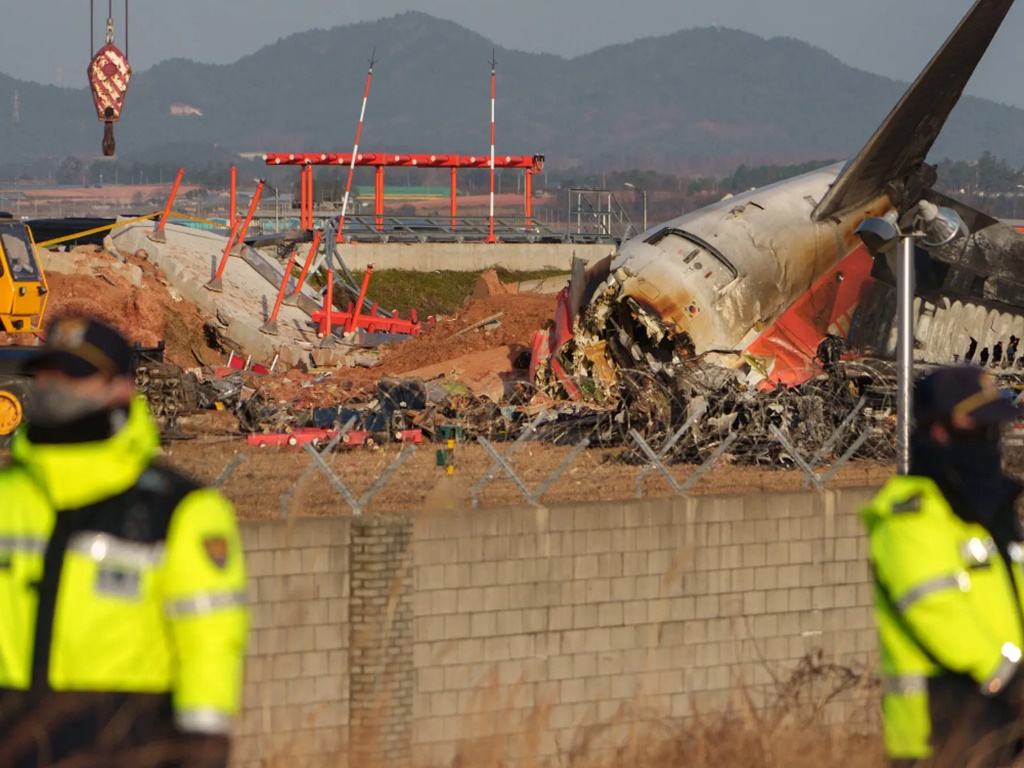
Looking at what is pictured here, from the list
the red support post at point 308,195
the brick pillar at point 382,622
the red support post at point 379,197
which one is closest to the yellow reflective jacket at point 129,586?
the brick pillar at point 382,622

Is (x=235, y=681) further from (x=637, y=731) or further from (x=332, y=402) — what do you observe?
(x=332, y=402)

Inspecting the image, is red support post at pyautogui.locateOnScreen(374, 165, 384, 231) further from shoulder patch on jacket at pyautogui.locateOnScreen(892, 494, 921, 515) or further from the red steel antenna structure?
shoulder patch on jacket at pyautogui.locateOnScreen(892, 494, 921, 515)

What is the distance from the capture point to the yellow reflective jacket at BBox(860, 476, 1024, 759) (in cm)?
493

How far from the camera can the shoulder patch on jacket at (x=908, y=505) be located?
16.3 ft

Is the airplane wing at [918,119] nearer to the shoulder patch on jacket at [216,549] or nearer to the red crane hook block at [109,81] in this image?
the red crane hook block at [109,81]

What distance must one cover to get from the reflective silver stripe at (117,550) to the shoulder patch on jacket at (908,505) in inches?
90.4

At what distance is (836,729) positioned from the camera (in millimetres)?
6859

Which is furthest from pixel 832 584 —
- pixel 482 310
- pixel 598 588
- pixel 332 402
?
pixel 482 310

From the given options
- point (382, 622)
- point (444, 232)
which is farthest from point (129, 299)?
point (444, 232)

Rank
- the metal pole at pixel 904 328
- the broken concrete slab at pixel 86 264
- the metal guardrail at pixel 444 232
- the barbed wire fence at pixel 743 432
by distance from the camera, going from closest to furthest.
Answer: the metal pole at pixel 904 328 < the barbed wire fence at pixel 743 432 < the broken concrete slab at pixel 86 264 < the metal guardrail at pixel 444 232

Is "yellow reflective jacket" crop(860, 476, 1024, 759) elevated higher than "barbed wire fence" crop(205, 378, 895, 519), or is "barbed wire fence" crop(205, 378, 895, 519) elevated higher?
"yellow reflective jacket" crop(860, 476, 1024, 759)

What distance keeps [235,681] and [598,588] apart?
10.8 metres

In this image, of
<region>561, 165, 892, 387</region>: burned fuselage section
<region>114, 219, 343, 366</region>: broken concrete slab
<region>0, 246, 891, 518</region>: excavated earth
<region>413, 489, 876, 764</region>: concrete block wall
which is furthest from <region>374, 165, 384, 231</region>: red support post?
<region>413, 489, 876, 764</region>: concrete block wall

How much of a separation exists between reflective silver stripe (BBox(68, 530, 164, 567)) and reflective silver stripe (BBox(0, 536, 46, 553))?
14cm
